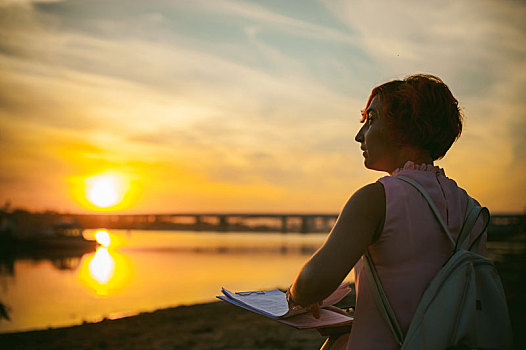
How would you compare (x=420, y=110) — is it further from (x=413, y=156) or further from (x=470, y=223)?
(x=470, y=223)

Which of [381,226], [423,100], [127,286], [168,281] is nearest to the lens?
[381,226]

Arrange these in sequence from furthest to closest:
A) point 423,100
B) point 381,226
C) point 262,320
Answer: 1. point 262,320
2. point 423,100
3. point 381,226

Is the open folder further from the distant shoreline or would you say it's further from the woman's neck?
the distant shoreline

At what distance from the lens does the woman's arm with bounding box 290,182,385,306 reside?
1.19m

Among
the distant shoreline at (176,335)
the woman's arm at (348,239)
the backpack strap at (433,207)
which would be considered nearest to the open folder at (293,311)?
the woman's arm at (348,239)

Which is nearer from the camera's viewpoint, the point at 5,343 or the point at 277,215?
the point at 5,343

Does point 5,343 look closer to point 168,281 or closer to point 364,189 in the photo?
point 364,189

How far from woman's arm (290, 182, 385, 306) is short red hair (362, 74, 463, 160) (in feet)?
0.88

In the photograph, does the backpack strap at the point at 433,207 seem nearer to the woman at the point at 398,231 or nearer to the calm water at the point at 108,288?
the woman at the point at 398,231

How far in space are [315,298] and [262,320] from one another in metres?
5.93

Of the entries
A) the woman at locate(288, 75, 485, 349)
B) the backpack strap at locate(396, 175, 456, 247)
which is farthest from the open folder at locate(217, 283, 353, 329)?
the backpack strap at locate(396, 175, 456, 247)

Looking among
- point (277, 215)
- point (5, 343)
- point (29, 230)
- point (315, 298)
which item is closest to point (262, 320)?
point (5, 343)

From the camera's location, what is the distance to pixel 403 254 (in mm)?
1229

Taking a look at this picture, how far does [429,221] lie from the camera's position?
124cm
